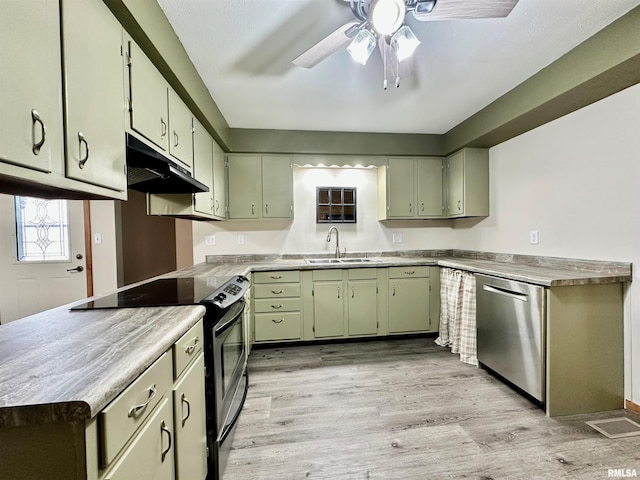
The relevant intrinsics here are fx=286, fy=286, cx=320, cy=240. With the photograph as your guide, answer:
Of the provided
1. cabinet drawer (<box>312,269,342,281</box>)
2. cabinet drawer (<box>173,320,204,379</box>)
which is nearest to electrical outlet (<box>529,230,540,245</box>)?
cabinet drawer (<box>312,269,342,281</box>)

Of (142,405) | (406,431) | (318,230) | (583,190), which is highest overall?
(583,190)

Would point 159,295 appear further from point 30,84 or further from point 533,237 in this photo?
point 533,237

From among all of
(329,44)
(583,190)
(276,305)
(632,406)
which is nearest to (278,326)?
(276,305)

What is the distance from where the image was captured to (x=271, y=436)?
68.1 inches

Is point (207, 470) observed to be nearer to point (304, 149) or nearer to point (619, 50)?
point (304, 149)

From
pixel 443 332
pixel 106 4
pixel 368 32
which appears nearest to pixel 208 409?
pixel 106 4

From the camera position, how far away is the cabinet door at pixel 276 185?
129 inches

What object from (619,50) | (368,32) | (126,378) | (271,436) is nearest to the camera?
(126,378)

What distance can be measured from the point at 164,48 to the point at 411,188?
2.79 m

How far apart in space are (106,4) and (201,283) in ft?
4.88

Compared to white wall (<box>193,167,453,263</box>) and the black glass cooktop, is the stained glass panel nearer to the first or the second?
white wall (<box>193,167,453,263</box>)

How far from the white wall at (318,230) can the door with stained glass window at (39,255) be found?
139 centimetres

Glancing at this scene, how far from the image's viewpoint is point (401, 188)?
136 inches

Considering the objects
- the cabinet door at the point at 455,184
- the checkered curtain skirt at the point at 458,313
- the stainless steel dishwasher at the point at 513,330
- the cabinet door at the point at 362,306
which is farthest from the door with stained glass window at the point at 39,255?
the cabinet door at the point at 455,184
